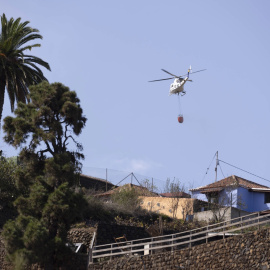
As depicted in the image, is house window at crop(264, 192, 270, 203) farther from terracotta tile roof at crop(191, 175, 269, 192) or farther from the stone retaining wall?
the stone retaining wall

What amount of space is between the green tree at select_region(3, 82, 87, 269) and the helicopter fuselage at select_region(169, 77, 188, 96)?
29.7 m

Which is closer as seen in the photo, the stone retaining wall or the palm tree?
the stone retaining wall

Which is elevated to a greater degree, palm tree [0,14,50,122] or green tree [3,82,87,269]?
palm tree [0,14,50,122]

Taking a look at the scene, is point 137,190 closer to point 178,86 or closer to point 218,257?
point 178,86

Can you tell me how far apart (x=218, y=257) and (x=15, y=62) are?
21.5 meters

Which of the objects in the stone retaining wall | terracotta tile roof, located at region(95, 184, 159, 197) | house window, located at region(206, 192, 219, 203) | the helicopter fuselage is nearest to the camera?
the stone retaining wall

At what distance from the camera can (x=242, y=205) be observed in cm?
5428

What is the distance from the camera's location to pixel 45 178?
32656 mm

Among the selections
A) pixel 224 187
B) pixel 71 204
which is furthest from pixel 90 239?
pixel 224 187

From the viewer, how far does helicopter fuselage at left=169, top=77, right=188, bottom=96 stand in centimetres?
6225

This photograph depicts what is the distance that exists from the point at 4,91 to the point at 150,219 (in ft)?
47.5

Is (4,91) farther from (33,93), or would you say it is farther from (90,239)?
(90,239)

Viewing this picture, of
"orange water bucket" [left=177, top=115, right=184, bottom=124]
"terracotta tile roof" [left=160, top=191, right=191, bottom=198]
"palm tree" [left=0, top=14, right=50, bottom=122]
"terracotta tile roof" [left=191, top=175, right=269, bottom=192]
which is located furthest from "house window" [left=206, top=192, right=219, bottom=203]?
"palm tree" [left=0, top=14, right=50, bottom=122]

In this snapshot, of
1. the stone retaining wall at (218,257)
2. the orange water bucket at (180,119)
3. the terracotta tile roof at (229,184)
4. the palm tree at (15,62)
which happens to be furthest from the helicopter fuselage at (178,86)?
the stone retaining wall at (218,257)
